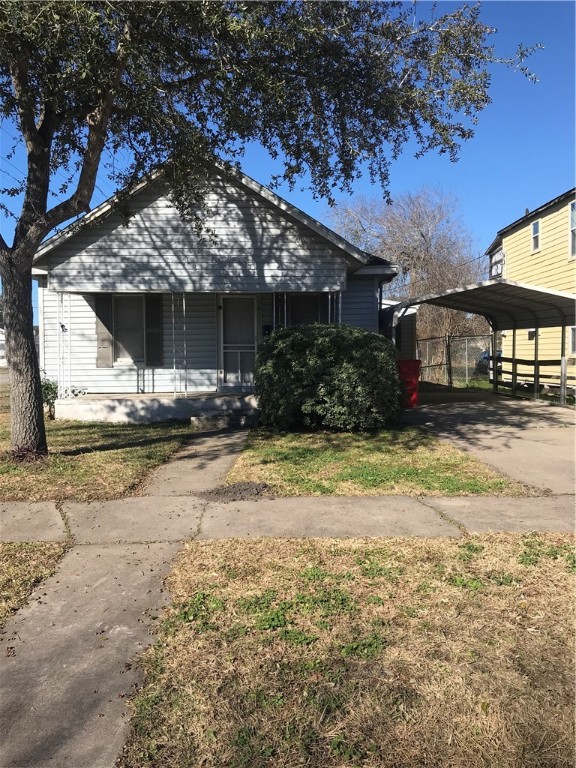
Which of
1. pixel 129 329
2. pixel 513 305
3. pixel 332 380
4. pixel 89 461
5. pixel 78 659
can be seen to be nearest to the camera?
pixel 78 659

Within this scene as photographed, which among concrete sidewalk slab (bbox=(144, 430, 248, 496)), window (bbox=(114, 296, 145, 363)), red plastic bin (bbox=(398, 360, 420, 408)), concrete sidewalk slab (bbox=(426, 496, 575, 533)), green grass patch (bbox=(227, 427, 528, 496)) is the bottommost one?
concrete sidewalk slab (bbox=(426, 496, 575, 533))

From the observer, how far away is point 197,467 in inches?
289

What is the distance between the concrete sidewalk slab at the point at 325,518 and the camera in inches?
185

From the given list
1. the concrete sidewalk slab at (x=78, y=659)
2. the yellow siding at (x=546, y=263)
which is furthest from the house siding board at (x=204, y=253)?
the concrete sidewalk slab at (x=78, y=659)

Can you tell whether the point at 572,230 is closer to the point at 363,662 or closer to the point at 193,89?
the point at 193,89

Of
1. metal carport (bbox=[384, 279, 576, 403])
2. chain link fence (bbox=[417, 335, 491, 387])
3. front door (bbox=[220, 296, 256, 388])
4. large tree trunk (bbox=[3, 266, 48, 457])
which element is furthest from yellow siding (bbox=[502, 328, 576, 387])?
large tree trunk (bbox=[3, 266, 48, 457])

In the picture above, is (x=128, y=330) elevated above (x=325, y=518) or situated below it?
above

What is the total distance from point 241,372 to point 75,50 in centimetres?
783

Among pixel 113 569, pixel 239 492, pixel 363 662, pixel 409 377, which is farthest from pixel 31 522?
pixel 409 377

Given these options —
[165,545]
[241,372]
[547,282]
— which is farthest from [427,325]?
[165,545]

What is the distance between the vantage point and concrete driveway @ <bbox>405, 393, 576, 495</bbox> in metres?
6.78

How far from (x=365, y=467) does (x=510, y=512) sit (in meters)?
2.10

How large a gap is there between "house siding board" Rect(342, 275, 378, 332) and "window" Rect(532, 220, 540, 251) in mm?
7560

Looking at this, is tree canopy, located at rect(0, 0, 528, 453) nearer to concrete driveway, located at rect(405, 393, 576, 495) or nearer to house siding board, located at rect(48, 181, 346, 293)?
house siding board, located at rect(48, 181, 346, 293)
